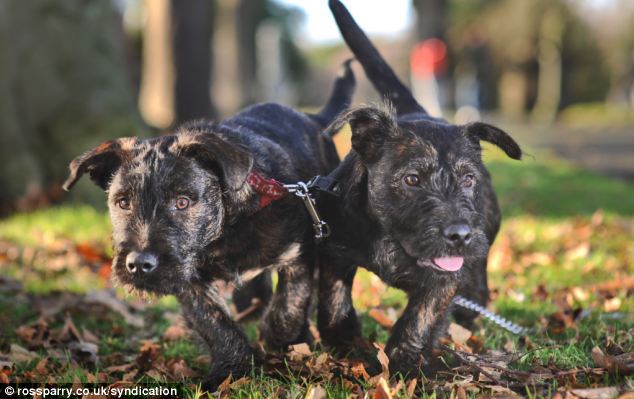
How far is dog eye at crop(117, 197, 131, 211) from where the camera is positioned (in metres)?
4.19

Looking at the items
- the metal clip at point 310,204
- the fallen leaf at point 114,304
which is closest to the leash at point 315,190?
the metal clip at point 310,204

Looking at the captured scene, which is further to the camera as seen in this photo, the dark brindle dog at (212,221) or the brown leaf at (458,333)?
the brown leaf at (458,333)

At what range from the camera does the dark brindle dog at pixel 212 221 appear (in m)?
4.07

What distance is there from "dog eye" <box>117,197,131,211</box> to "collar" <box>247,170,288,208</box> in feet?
2.35

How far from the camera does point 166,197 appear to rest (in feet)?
13.7

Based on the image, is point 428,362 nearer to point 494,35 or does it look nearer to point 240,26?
point 240,26

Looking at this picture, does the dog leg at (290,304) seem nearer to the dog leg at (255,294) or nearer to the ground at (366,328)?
the ground at (366,328)

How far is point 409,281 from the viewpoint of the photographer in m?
4.59

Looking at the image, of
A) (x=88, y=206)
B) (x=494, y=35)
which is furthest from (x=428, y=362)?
(x=494, y=35)

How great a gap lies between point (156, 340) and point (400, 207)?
7.75 feet

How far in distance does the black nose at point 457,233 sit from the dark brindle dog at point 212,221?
1.16m

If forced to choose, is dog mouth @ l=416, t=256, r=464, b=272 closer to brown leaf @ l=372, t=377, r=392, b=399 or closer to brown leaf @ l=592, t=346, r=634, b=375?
brown leaf @ l=372, t=377, r=392, b=399

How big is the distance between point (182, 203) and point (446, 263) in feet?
4.95

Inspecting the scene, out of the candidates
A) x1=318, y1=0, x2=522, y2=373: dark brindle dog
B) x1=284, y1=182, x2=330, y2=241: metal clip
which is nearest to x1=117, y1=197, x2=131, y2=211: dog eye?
x1=284, y1=182, x2=330, y2=241: metal clip
